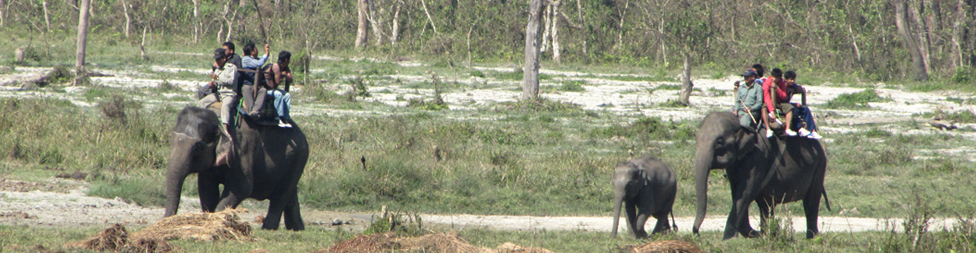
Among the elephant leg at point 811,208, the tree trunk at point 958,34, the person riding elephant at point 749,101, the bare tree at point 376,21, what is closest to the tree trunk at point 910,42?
the tree trunk at point 958,34

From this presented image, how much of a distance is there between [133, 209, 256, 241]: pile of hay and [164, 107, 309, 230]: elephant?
0.85 meters

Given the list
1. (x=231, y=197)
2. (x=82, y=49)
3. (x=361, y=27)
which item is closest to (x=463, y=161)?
(x=231, y=197)

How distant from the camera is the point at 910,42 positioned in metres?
35.7

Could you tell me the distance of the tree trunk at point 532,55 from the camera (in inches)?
1054

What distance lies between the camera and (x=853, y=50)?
38.7 meters

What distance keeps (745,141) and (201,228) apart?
5431 mm

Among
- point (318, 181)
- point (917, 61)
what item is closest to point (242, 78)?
point (318, 181)

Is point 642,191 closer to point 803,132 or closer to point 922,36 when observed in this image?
point 803,132

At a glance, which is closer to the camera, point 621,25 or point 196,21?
point 196,21

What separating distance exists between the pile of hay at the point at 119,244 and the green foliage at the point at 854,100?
73.5 feet

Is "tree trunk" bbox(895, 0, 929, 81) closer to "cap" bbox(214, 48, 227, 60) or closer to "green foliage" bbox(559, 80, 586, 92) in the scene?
"green foliage" bbox(559, 80, 586, 92)

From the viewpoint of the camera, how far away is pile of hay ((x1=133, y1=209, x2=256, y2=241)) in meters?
8.32

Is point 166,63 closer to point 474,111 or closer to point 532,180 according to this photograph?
point 474,111

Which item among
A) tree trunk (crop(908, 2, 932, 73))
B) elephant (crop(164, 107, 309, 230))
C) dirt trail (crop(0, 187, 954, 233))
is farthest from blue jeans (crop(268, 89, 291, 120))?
tree trunk (crop(908, 2, 932, 73))
